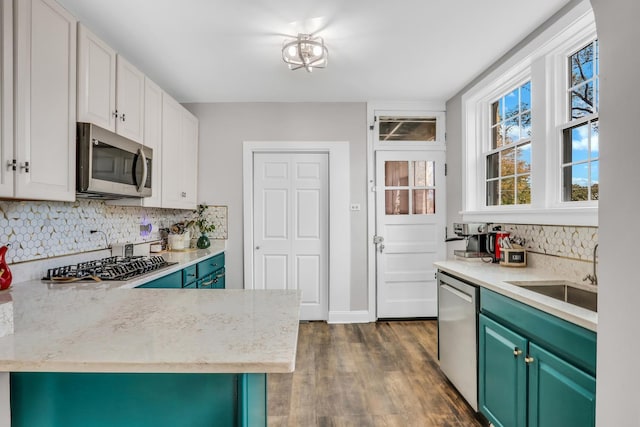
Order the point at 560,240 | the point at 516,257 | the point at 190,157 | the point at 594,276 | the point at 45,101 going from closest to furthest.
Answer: the point at 45,101
the point at 594,276
the point at 560,240
the point at 516,257
the point at 190,157

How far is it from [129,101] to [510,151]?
2.99 meters

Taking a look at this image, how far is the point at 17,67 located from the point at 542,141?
9.68 feet

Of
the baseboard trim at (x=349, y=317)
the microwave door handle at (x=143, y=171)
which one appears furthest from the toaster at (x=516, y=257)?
the microwave door handle at (x=143, y=171)

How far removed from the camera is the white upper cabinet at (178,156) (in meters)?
2.97

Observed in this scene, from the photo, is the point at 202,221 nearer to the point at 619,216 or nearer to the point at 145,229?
the point at 145,229

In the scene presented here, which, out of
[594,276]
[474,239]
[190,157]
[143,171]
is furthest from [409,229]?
[143,171]

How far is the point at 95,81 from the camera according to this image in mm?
2008

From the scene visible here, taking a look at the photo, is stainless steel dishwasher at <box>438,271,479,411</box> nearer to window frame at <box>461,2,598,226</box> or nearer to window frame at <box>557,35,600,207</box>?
window frame at <box>461,2,598,226</box>

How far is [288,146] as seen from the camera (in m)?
3.80

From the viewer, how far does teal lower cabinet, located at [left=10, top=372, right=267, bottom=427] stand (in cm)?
94

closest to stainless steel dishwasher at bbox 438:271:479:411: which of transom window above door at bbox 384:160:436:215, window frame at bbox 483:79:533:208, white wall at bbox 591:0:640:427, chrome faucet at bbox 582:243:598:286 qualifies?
chrome faucet at bbox 582:243:598:286

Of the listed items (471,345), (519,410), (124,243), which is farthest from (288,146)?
(519,410)

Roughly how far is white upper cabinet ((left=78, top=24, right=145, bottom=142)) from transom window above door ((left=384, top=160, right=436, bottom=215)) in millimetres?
2564

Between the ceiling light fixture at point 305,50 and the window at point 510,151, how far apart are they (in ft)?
5.20
